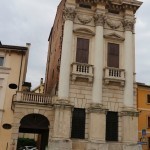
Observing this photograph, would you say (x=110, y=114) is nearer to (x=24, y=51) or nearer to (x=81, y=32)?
(x=81, y=32)

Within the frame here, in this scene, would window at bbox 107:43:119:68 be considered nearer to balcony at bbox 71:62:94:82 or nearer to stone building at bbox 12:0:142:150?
stone building at bbox 12:0:142:150

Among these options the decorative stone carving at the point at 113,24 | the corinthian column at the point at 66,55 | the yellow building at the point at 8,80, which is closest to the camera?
the yellow building at the point at 8,80

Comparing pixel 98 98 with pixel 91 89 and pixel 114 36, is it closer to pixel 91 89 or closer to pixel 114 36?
pixel 91 89

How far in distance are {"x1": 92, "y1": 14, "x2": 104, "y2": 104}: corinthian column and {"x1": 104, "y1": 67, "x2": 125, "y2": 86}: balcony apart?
1.91ft

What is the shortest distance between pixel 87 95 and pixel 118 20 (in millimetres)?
10361

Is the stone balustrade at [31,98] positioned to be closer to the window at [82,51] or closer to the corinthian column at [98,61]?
the corinthian column at [98,61]

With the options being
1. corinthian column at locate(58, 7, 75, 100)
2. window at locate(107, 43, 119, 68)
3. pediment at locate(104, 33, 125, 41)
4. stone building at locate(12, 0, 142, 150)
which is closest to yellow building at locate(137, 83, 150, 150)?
stone building at locate(12, 0, 142, 150)

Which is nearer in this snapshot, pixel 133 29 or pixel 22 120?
pixel 22 120

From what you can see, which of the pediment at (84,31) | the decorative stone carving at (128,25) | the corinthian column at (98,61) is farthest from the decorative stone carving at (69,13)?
the decorative stone carving at (128,25)

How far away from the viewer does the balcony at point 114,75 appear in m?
31.8

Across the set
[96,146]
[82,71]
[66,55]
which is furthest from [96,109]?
[66,55]

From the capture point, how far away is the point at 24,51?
1293 inches

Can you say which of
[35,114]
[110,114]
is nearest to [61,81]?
[35,114]

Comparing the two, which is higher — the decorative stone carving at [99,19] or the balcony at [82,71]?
the decorative stone carving at [99,19]
